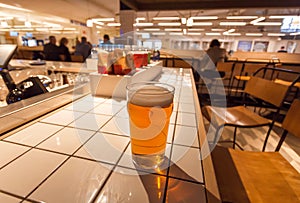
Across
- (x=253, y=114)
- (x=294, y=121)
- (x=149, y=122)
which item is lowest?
(x=253, y=114)

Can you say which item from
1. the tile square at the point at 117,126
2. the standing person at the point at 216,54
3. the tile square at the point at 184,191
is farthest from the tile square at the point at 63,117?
the standing person at the point at 216,54

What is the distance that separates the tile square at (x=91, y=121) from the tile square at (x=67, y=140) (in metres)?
0.04

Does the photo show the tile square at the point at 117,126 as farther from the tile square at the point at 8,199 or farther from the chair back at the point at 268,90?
the chair back at the point at 268,90

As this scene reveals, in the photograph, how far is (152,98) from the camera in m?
0.48

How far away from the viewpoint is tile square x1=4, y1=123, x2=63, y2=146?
0.61 meters

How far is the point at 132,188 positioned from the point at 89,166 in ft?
0.50

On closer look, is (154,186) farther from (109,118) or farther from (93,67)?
(93,67)

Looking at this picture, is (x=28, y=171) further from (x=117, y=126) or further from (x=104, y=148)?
(x=117, y=126)

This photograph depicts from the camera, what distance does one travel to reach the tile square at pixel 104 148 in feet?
1.80

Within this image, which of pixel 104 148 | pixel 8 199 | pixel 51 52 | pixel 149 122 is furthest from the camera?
pixel 51 52

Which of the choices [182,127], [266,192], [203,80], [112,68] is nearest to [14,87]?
[112,68]

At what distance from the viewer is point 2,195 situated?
40 centimetres

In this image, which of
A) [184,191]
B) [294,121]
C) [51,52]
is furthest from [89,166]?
[51,52]

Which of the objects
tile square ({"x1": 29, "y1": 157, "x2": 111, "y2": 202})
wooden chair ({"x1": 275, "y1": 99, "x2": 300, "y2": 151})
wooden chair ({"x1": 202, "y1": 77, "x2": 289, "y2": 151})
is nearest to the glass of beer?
tile square ({"x1": 29, "y1": 157, "x2": 111, "y2": 202})
